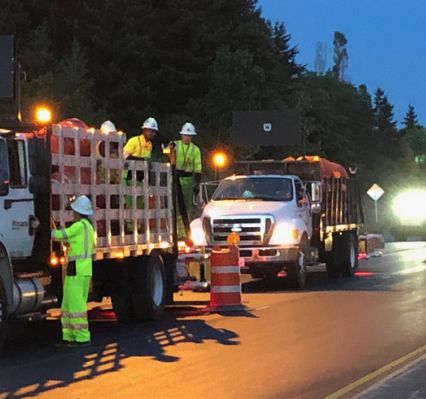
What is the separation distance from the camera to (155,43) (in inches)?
1937

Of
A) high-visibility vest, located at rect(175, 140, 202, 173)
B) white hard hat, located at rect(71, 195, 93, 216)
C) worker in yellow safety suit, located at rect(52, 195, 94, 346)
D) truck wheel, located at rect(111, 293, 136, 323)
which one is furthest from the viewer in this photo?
high-visibility vest, located at rect(175, 140, 202, 173)

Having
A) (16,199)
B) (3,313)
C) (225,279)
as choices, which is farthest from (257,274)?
(3,313)

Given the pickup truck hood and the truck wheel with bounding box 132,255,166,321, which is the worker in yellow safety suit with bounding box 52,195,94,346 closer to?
the truck wheel with bounding box 132,255,166,321

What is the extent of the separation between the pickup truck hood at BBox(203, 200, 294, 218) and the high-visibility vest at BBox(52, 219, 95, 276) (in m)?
8.19

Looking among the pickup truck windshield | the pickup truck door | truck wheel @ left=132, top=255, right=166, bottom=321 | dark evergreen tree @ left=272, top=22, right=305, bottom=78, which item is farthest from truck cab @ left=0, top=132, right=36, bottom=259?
dark evergreen tree @ left=272, top=22, right=305, bottom=78

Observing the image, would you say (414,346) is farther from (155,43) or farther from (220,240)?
(155,43)

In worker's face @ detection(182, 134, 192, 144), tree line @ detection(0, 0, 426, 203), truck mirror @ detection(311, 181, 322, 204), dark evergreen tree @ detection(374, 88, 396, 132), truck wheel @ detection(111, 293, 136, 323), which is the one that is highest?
dark evergreen tree @ detection(374, 88, 396, 132)

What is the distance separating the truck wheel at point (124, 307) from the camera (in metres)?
Result: 14.6

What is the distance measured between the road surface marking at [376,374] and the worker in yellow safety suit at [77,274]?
385 centimetres

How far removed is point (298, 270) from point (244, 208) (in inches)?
67.2

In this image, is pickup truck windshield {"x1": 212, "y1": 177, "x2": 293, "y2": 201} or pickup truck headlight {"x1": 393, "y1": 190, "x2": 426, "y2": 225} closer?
pickup truck windshield {"x1": 212, "y1": 177, "x2": 293, "y2": 201}

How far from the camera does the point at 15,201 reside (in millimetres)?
11805

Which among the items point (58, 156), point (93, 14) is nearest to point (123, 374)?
point (58, 156)

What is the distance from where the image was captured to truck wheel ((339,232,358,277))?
2372cm
